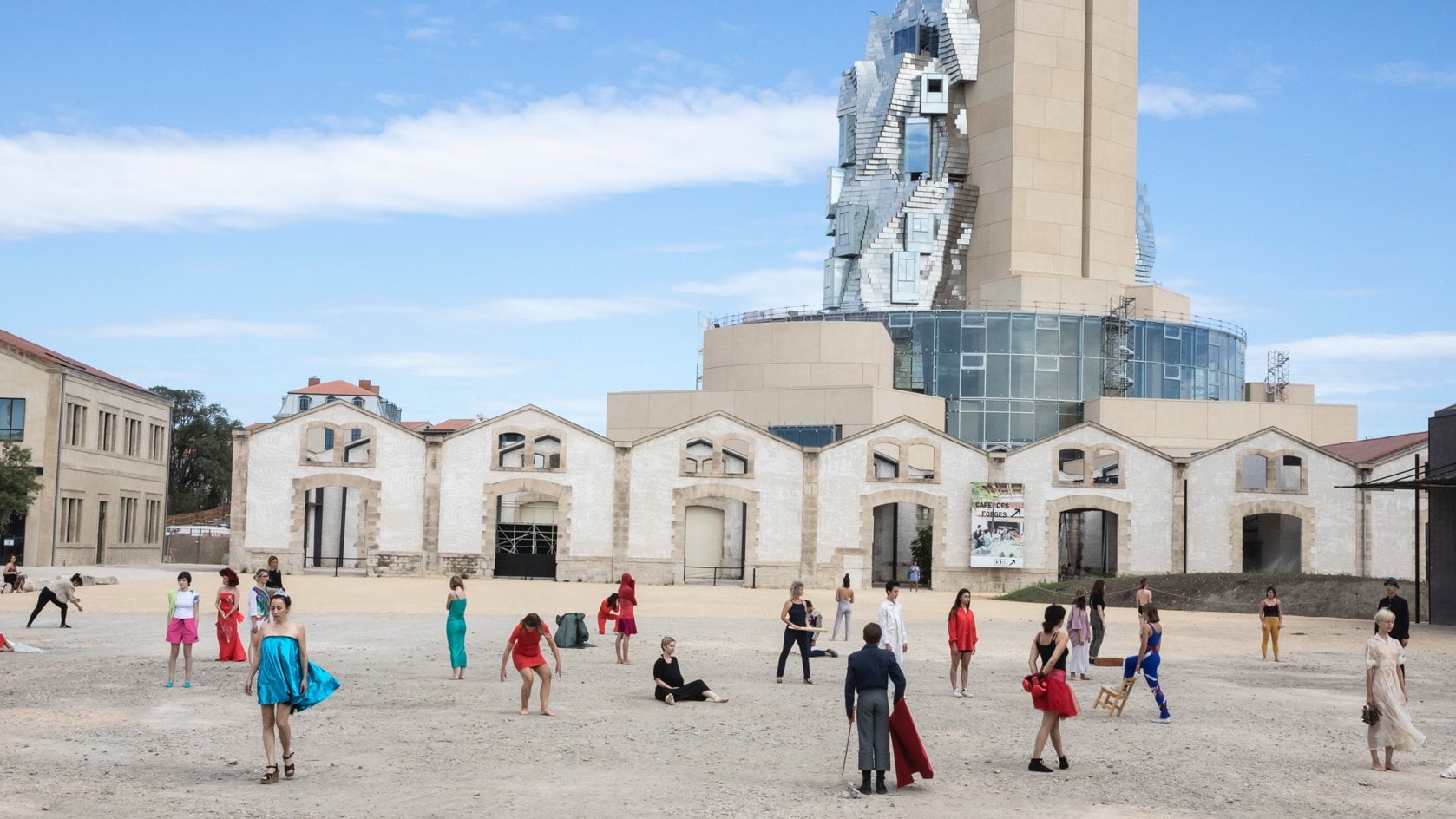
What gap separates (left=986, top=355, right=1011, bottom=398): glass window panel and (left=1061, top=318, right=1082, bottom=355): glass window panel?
10.5 ft

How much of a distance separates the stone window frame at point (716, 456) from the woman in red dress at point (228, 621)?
31.9m

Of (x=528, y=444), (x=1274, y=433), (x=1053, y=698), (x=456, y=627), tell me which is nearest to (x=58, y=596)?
(x=456, y=627)

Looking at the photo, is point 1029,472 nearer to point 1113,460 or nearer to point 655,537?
point 1113,460

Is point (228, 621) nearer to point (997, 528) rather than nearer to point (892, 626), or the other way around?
point (892, 626)

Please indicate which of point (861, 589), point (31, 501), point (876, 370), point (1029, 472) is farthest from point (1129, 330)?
point (31, 501)

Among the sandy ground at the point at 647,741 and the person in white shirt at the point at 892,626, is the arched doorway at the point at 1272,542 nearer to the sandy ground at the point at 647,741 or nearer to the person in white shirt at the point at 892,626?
the sandy ground at the point at 647,741

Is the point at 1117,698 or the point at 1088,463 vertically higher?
the point at 1088,463

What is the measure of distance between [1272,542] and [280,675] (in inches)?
2084

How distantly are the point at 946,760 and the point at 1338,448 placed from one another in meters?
54.4

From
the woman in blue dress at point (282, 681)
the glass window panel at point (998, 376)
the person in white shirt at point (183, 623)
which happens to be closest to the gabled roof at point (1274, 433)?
the glass window panel at point (998, 376)

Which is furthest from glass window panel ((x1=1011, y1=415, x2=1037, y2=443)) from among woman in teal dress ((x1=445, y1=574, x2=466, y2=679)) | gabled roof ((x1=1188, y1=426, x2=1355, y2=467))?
woman in teal dress ((x1=445, y1=574, x2=466, y2=679))

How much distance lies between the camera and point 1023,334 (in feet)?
252

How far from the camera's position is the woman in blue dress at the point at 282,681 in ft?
41.6

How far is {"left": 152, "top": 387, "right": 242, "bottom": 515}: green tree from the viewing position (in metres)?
102
